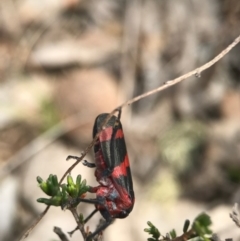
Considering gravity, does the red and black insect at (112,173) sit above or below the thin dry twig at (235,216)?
above

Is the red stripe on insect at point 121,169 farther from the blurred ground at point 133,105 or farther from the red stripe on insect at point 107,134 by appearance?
the blurred ground at point 133,105

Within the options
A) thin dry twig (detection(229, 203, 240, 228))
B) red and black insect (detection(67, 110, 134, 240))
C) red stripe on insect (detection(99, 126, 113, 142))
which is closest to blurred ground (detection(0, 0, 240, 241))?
red and black insect (detection(67, 110, 134, 240))

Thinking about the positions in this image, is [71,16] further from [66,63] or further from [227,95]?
[227,95]

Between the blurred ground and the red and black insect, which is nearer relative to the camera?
the red and black insect

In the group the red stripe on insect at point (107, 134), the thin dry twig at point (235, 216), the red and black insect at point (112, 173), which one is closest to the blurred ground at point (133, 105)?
the red and black insect at point (112, 173)

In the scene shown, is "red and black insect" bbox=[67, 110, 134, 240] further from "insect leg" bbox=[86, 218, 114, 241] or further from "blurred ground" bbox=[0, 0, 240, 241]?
"blurred ground" bbox=[0, 0, 240, 241]

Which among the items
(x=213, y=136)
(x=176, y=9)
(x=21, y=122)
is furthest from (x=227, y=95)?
(x=21, y=122)

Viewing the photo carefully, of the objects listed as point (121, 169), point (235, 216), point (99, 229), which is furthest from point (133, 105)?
point (235, 216)
